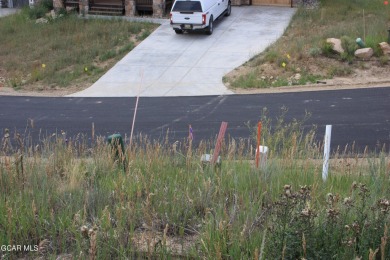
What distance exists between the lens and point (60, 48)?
29.3 metres

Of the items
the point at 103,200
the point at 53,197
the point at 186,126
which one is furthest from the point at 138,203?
the point at 186,126

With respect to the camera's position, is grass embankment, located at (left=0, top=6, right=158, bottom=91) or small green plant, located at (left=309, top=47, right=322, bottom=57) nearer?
small green plant, located at (left=309, top=47, right=322, bottom=57)

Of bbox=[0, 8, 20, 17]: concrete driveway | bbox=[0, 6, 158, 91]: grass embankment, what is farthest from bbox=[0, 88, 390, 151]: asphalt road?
bbox=[0, 8, 20, 17]: concrete driveway

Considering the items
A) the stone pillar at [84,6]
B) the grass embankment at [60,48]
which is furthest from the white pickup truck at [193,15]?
the stone pillar at [84,6]

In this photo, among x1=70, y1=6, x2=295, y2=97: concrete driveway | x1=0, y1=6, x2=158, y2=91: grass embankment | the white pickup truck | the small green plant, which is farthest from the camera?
the white pickup truck

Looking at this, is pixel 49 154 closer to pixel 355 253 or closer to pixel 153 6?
pixel 355 253

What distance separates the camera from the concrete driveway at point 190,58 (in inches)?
906

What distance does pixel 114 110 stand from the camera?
1920 centimetres

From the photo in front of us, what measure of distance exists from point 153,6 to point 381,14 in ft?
39.3

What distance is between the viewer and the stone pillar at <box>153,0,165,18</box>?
111 ft

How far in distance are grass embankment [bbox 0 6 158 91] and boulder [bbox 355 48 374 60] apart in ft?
33.4

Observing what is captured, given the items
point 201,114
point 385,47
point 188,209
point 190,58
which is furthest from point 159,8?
point 188,209

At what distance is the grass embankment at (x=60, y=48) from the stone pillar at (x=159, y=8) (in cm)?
206

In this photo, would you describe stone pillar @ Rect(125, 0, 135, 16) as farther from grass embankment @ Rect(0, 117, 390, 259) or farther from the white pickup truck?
grass embankment @ Rect(0, 117, 390, 259)
